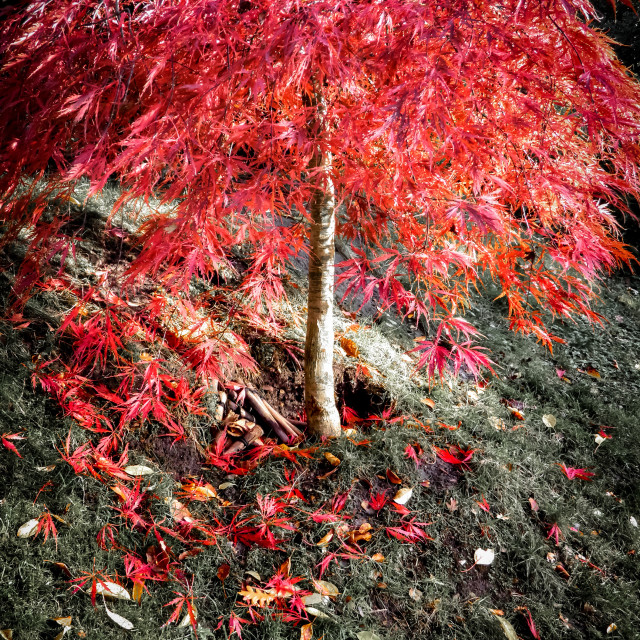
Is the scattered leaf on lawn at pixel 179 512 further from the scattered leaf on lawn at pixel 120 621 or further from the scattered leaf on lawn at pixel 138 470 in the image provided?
the scattered leaf on lawn at pixel 120 621

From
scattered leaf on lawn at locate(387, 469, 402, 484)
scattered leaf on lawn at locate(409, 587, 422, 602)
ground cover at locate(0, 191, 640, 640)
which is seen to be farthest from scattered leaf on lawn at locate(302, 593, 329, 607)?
scattered leaf on lawn at locate(387, 469, 402, 484)

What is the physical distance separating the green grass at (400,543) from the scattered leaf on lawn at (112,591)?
3 cm

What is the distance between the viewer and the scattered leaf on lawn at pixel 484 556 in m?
2.10

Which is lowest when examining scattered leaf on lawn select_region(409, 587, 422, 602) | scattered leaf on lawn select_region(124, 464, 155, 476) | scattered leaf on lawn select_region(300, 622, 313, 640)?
scattered leaf on lawn select_region(124, 464, 155, 476)

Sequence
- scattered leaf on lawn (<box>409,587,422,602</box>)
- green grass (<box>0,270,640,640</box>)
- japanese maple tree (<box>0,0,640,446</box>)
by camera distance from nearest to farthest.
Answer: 1. japanese maple tree (<box>0,0,640,446</box>)
2. green grass (<box>0,270,640,640</box>)
3. scattered leaf on lawn (<box>409,587,422,602</box>)

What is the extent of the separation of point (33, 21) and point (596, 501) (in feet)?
11.6

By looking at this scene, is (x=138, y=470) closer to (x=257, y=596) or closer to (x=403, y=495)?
(x=257, y=596)

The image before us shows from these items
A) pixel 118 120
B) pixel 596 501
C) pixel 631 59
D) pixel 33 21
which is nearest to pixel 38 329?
pixel 118 120

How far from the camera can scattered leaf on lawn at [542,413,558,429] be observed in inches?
123

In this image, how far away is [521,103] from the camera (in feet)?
5.48

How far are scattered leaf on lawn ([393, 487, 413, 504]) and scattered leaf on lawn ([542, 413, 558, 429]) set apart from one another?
4.54 feet

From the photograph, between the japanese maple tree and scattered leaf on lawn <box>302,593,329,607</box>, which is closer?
the japanese maple tree

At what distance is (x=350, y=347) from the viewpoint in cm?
305

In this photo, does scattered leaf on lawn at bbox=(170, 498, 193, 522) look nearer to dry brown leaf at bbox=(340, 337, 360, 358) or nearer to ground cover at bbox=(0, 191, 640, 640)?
ground cover at bbox=(0, 191, 640, 640)
